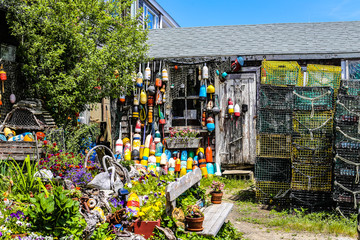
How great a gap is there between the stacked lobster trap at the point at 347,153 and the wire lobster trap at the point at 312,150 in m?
0.38

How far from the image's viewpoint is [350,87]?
23.7 ft

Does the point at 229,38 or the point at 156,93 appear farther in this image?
the point at 229,38

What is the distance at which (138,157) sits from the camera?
11.2m

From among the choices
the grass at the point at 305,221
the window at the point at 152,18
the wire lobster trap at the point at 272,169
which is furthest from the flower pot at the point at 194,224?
the window at the point at 152,18

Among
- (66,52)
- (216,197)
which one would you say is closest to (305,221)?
(216,197)

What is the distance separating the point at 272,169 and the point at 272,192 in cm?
50

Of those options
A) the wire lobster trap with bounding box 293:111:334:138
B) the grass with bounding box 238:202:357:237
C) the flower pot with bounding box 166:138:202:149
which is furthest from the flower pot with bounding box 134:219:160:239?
the flower pot with bounding box 166:138:202:149

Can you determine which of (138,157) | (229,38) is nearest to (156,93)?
(138,157)

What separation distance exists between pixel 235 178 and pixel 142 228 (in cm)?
633

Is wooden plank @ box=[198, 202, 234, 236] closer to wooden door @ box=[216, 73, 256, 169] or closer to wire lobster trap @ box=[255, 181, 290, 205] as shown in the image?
wire lobster trap @ box=[255, 181, 290, 205]

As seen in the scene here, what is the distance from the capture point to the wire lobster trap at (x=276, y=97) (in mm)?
8211

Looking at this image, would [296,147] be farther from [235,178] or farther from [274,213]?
[235,178]

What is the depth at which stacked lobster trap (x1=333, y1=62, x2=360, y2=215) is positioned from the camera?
22.4 ft

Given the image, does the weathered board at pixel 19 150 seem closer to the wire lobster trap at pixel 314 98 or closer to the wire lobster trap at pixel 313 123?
the wire lobster trap at pixel 313 123
